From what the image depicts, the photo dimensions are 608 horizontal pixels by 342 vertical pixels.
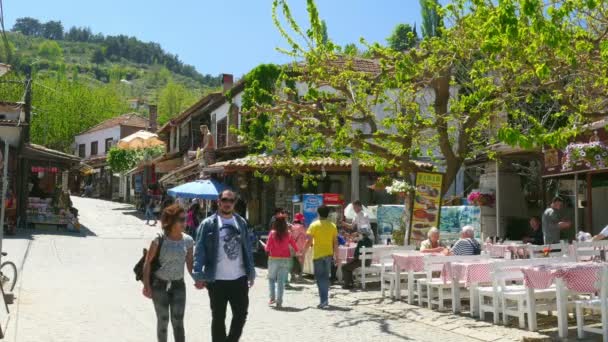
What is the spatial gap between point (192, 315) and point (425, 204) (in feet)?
19.9

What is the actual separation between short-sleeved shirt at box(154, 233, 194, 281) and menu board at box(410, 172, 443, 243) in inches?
328

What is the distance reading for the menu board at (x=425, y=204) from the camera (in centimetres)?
1432

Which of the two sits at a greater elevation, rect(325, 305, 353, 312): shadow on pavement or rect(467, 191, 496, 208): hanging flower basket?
rect(467, 191, 496, 208): hanging flower basket

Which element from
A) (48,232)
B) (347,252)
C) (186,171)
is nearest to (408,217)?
(347,252)

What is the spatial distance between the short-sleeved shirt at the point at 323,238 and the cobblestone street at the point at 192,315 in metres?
0.92

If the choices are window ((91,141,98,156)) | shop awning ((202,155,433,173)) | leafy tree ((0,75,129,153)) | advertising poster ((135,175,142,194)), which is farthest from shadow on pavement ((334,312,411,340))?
window ((91,141,98,156))

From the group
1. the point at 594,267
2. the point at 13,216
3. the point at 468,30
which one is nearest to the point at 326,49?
the point at 468,30

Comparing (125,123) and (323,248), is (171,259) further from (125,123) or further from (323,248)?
(125,123)

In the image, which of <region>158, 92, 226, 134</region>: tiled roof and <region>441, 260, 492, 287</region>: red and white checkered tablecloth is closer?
<region>441, 260, 492, 287</region>: red and white checkered tablecloth

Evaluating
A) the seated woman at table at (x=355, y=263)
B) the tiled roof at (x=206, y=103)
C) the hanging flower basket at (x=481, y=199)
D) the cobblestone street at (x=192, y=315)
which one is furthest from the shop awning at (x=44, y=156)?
the seated woman at table at (x=355, y=263)

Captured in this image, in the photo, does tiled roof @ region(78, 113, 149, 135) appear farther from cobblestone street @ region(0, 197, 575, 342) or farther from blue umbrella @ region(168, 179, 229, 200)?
cobblestone street @ region(0, 197, 575, 342)

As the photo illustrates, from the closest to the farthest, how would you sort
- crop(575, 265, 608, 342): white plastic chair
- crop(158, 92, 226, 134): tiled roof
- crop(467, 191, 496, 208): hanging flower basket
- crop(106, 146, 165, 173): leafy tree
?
crop(575, 265, 608, 342): white plastic chair, crop(467, 191, 496, 208): hanging flower basket, crop(158, 92, 226, 134): tiled roof, crop(106, 146, 165, 173): leafy tree

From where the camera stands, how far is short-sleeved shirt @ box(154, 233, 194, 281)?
6.74 metres

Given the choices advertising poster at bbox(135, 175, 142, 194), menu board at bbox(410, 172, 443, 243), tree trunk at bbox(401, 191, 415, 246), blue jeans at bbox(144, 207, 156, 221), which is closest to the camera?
menu board at bbox(410, 172, 443, 243)
